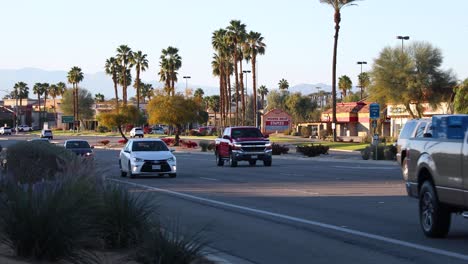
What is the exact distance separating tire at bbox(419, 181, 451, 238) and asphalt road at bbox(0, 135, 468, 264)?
7.1 inches

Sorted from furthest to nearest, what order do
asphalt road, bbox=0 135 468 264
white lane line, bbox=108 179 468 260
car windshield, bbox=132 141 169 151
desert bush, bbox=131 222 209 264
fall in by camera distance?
car windshield, bbox=132 141 169 151
asphalt road, bbox=0 135 468 264
white lane line, bbox=108 179 468 260
desert bush, bbox=131 222 209 264

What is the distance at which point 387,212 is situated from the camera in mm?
18688

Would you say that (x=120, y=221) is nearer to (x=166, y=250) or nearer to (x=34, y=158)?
(x=166, y=250)

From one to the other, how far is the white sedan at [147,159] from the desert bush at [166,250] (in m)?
21.3

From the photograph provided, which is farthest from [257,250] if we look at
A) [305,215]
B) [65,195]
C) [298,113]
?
[298,113]

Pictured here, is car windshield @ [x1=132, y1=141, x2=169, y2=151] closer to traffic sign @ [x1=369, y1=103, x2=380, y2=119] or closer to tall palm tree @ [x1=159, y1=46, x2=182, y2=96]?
traffic sign @ [x1=369, y1=103, x2=380, y2=119]

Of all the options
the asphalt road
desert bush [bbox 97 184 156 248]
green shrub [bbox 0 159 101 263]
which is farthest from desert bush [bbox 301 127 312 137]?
green shrub [bbox 0 159 101 263]

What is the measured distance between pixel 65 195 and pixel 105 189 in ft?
7.43

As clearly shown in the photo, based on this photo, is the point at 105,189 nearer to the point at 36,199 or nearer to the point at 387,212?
the point at 36,199

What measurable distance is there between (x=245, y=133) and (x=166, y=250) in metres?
31.6

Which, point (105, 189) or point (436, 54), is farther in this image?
point (436, 54)

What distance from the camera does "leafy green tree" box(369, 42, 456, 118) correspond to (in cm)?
8169

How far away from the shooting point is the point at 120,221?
40.8 ft

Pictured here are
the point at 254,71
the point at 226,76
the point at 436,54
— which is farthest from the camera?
the point at 226,76
